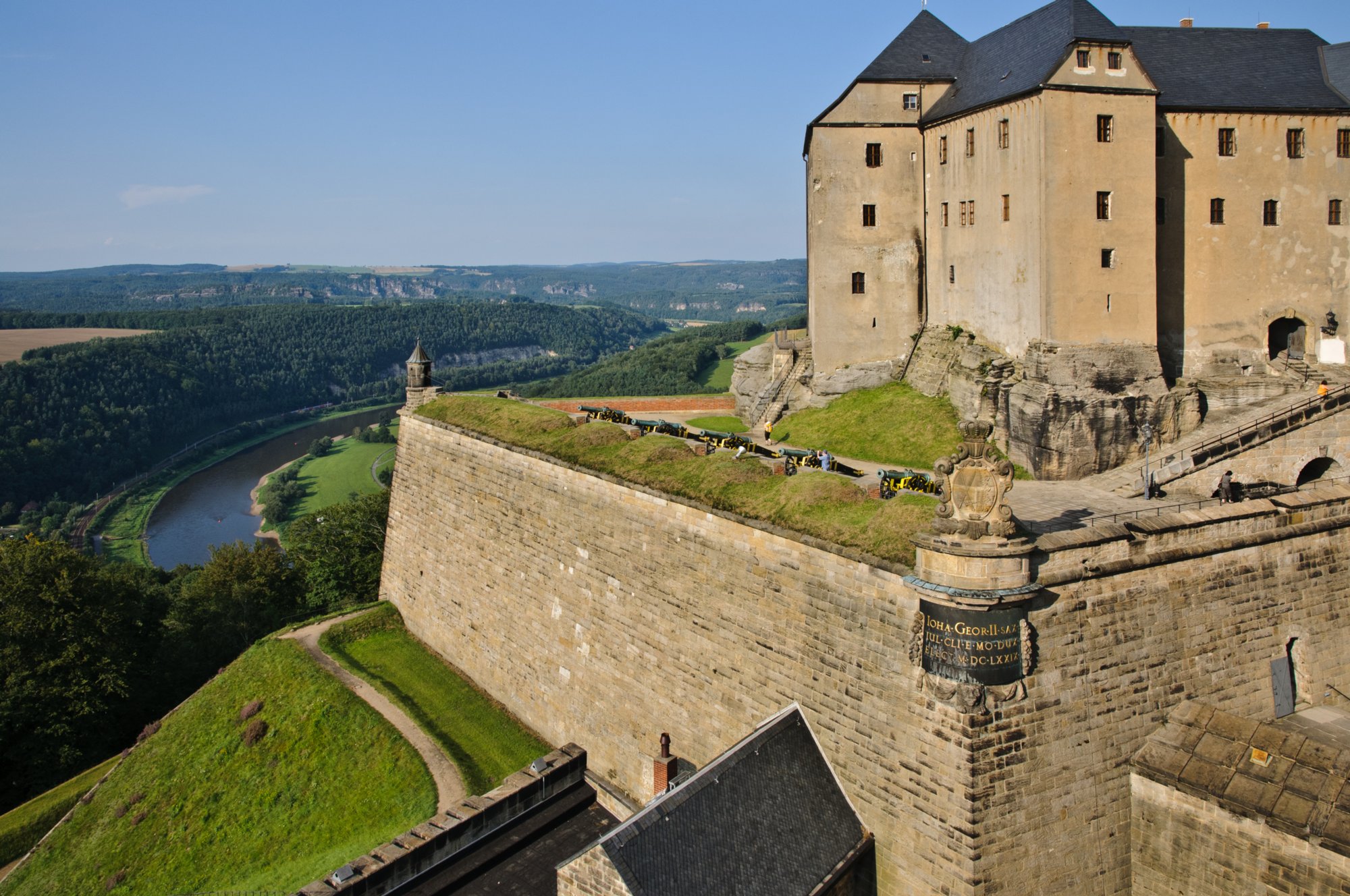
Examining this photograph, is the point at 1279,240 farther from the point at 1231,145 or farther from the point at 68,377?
the point at 68,377

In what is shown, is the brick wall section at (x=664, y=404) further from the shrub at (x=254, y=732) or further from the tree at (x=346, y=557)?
the shrub at (x=254, y=732)

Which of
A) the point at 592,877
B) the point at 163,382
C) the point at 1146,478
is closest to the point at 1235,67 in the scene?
the point at 1146,478

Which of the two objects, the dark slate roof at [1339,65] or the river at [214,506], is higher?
the dark slate roof at [1339,65]

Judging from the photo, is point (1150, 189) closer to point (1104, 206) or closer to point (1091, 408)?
point (1104, 206)

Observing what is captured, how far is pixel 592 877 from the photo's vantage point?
1473 cm

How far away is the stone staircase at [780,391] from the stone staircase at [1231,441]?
14033 mm

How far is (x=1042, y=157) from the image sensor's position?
94.6ft

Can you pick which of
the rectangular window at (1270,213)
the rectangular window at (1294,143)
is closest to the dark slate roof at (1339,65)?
the rectangular window at (1294,143)

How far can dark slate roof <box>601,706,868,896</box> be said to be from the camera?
1477 centimetres

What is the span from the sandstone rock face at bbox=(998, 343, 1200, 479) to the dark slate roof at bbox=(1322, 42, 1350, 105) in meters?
11.1

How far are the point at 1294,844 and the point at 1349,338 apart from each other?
21341 millimetres

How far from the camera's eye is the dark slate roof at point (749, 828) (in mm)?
14766

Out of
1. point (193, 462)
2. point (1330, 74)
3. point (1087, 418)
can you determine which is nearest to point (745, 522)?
point (1087, 418)

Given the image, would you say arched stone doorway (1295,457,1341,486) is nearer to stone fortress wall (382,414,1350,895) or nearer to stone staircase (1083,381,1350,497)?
stone staircase (1083,381,1350,497)
